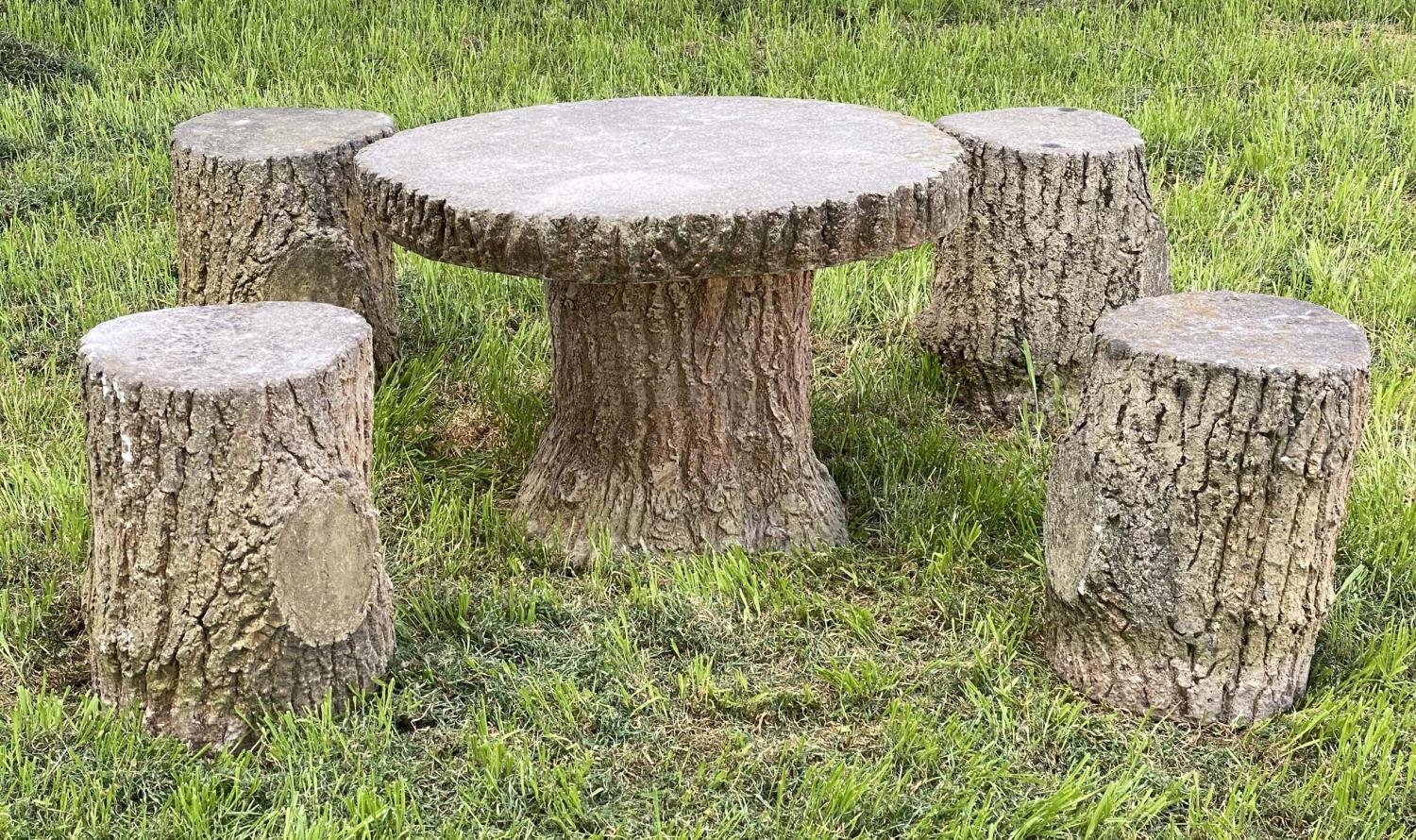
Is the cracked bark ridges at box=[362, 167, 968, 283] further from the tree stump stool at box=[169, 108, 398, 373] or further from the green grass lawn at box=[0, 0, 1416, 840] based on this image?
the tree stump stool at box=[169, 108, 398, 373]

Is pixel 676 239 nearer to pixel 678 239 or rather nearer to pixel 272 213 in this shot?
pixel 678 239

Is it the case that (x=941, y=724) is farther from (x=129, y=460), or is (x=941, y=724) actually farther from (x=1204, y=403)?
(x=129, y=460)

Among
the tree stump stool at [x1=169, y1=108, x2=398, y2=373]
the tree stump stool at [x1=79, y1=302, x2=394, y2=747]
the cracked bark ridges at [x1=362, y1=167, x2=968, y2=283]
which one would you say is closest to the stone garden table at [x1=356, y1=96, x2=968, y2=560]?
the cracked bark ridges at [x1=362, y1=167, x2=968, y2=283]

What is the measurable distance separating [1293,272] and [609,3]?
3.86 metres

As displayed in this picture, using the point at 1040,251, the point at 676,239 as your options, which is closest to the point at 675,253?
the point at 676,239

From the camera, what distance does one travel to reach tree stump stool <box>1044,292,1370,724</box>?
243cm

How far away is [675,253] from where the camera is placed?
8.32 ft

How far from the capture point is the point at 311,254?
372cm

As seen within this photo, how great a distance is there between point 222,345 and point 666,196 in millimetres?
801

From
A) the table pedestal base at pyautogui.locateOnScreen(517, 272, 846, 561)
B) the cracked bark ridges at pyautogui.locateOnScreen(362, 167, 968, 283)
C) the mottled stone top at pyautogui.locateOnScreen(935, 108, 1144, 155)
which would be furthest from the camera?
the mottled stone top at pyautogui.locateOnScreen(935, 108, 1144, 155)

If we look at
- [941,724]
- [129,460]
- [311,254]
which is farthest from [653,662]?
[311,254]

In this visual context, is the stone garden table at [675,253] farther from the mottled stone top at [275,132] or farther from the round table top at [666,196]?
the mottled stone top at [275,132]

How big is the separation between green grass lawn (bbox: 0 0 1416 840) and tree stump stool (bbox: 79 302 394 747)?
0.09m

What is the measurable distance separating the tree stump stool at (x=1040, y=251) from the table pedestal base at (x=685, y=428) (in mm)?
677
